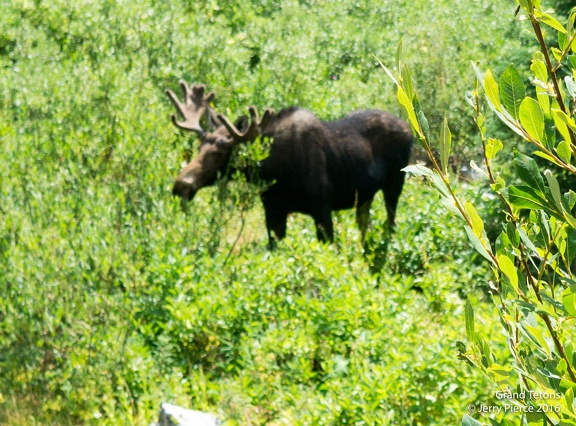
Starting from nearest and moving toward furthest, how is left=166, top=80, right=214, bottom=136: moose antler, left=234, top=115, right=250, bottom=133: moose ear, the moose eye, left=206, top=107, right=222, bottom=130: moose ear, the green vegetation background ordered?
the green vegetation background < the moose eye < left=234, top=115, right=250, bottom=133: moose ear < left=206, top=107, right=222, bottom=130: moose ear < left=166, top=80, right=214, bottom=136: moose antler

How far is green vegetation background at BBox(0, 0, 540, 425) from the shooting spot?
6637mm

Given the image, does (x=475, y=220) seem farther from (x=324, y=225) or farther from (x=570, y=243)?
(x=324, y=225)

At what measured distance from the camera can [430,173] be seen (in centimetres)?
166

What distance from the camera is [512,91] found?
1613 mm

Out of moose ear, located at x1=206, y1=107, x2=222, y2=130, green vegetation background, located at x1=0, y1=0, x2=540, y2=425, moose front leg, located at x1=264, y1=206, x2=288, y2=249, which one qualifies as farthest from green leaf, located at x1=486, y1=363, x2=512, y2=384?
moose ear, located at x1=206, y1=107, x2=222, y2=130

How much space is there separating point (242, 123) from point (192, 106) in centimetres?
105

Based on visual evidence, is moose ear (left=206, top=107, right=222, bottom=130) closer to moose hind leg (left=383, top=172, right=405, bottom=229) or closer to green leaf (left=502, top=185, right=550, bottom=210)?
moose hind leg (left=383, top=172, right=405, bottom=229)

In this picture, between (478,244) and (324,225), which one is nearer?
(478,244)

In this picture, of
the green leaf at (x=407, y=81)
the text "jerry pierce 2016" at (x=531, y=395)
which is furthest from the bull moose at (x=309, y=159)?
the green leaf at (x=407, y=81)

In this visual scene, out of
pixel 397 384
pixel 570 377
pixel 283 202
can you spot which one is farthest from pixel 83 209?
pixel 570 377

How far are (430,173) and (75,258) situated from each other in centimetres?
607

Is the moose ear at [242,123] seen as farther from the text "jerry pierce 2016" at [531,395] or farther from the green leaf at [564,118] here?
the green leaf at [564,118]

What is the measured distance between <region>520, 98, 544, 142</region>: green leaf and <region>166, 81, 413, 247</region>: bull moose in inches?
309

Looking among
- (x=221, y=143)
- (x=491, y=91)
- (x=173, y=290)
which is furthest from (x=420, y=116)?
(x=221, y=143)
